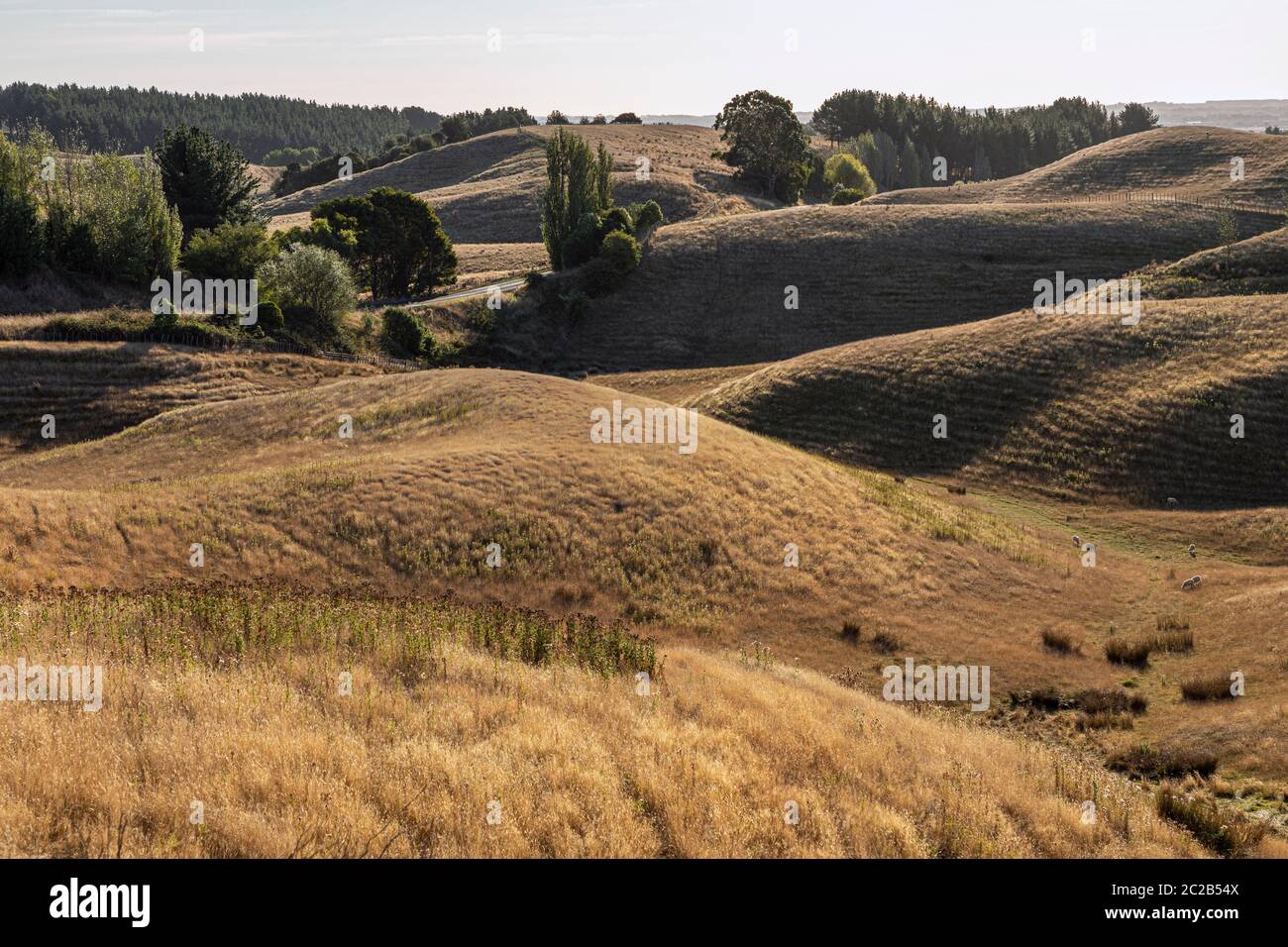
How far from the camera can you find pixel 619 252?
301 ft

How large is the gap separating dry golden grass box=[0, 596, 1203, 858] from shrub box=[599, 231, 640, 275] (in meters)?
81.0

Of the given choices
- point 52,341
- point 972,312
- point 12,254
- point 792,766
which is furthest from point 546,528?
point 972,312

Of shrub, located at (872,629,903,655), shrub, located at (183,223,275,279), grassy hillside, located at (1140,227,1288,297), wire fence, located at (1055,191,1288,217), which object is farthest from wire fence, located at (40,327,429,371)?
wire fence, located at (1055,191,1288,217)

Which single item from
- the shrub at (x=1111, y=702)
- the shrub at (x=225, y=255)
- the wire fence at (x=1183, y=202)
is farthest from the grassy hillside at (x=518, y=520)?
the wire fence at (x=1183, y=202)

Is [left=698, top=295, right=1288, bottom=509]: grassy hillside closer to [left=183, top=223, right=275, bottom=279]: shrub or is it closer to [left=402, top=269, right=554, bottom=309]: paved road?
[left=402, top=269, right=554, bottom=309]: paved road

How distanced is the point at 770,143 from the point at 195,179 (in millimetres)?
93354

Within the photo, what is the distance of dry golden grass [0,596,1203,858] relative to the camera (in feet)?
26.5

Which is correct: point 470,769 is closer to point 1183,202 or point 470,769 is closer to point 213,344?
point 213,344

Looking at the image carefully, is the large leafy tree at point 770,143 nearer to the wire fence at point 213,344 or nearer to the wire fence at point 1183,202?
the wire fence at point 1183,202

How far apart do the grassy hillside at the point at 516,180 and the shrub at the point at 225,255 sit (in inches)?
1898

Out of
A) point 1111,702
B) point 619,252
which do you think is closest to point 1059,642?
point 1111,702

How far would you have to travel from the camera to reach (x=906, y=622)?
90.4 feet
